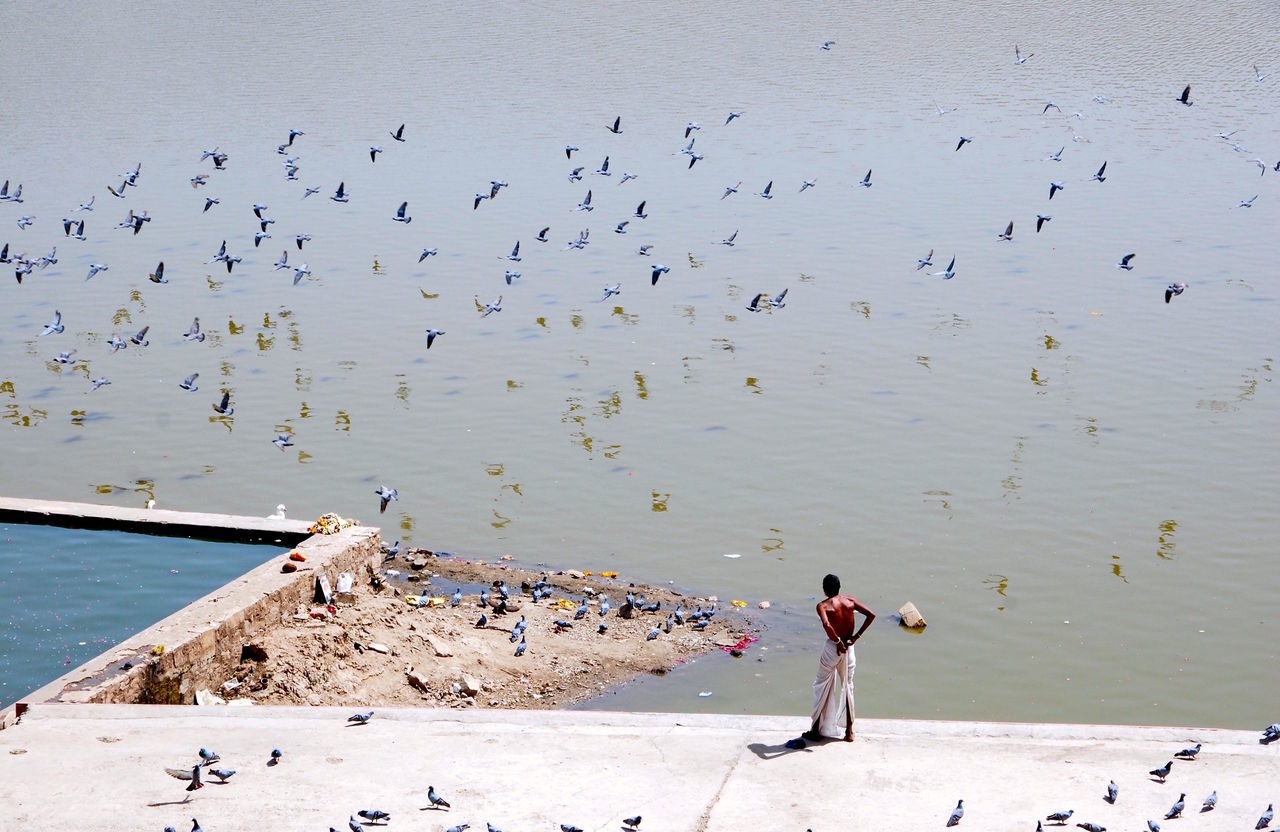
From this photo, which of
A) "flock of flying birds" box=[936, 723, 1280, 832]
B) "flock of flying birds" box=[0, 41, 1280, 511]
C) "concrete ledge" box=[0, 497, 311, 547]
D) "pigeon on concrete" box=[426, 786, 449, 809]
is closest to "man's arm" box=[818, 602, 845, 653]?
"flock of flying birds" box=[936, 723, 1280, 832]

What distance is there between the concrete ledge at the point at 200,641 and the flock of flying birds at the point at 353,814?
5.57ft

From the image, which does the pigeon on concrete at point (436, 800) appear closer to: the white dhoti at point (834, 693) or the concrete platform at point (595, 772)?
the concrete platform at point (595, 772)

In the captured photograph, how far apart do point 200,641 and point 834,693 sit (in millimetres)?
5182

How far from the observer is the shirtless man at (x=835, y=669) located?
31.7ft

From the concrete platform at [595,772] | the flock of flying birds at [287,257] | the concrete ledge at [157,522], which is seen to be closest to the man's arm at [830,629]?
the concrete platform at [595,772]

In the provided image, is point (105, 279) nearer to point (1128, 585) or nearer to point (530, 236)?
point (530, 236)

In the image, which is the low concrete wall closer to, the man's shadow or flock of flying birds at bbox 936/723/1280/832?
the man's shadow

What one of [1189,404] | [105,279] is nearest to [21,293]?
[105,279]

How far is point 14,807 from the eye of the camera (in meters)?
9.01

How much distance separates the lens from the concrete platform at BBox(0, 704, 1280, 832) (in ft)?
28.8

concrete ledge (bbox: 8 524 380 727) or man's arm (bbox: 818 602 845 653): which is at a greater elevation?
man's arm (bbox: 818 602 845 653)

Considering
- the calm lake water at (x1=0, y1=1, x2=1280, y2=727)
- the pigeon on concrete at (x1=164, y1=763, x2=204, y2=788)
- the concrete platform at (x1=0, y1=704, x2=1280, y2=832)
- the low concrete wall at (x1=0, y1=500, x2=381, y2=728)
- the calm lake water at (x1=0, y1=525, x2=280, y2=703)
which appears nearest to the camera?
the concrete platform at (x1=0, y1=704, x2=1280, y2=832)

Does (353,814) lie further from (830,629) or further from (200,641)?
(200,641)

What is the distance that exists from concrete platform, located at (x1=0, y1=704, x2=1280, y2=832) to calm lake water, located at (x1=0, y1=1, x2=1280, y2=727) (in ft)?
8.75
